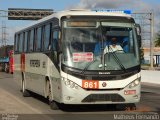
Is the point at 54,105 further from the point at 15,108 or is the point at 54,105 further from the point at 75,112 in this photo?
the point at 15,108

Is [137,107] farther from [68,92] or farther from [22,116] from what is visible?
[22,116]

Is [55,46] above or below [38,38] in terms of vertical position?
below

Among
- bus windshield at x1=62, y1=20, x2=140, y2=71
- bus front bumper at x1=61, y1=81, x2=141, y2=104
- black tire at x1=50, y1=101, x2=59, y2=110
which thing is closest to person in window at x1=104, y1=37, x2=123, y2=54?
bus windshield at x1=62, y1=20, x2=140, y2=71

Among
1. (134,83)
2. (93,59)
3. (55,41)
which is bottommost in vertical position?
(134,83)

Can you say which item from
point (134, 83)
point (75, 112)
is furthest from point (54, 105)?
point (134, 83)

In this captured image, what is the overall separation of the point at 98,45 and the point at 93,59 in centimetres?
46

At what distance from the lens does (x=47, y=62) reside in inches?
596

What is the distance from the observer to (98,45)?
13516 mm

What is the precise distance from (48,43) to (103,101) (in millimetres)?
2987

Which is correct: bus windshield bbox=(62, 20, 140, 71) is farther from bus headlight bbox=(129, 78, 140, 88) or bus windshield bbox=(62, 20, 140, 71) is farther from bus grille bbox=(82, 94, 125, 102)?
bus grille bbox=(82, 94, 125, 102)

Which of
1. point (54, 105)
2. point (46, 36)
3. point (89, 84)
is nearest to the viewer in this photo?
point (89, 84)

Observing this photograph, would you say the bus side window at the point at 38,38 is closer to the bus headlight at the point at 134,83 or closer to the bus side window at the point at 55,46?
the bus side window at the point at 55,46

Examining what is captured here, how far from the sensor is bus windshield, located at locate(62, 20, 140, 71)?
1332 centimetres

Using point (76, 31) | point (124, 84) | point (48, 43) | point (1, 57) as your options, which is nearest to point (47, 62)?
point (48, 43)
